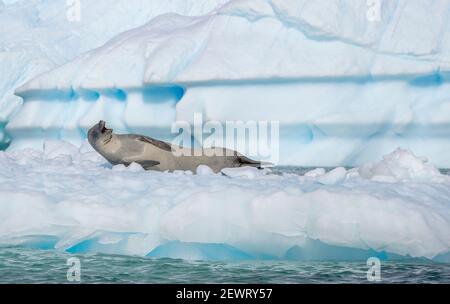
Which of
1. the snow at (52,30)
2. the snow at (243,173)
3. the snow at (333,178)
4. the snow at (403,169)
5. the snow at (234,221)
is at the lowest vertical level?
the snow at (234,221)

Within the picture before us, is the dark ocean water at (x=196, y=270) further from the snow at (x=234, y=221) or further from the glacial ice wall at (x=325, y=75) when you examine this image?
the glacial ice wall at (x=325, y=75)

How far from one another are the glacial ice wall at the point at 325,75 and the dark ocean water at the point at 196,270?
20.6 ft

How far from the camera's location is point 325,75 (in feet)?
29.0

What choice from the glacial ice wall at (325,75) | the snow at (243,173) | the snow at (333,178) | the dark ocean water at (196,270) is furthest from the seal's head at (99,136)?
the glacial ice wall at (325,75)

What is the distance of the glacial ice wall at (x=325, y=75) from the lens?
887 centimetres

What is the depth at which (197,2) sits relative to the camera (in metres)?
15.9

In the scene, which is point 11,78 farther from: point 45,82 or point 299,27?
point 299,27

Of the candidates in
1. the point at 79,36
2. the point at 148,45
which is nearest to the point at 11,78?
the point at 79,36

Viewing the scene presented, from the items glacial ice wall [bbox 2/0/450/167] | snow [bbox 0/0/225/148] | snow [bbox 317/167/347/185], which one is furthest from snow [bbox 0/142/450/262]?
snow [bbox 0/0/225/148]

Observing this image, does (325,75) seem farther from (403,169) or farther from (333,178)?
(333,178)

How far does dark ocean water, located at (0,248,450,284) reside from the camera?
245cm

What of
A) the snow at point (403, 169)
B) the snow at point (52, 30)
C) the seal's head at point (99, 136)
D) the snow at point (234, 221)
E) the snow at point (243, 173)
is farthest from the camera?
the snow at point (52, 30)

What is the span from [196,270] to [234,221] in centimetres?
39

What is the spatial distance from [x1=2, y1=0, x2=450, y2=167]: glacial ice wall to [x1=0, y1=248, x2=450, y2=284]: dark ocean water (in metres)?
6.26
